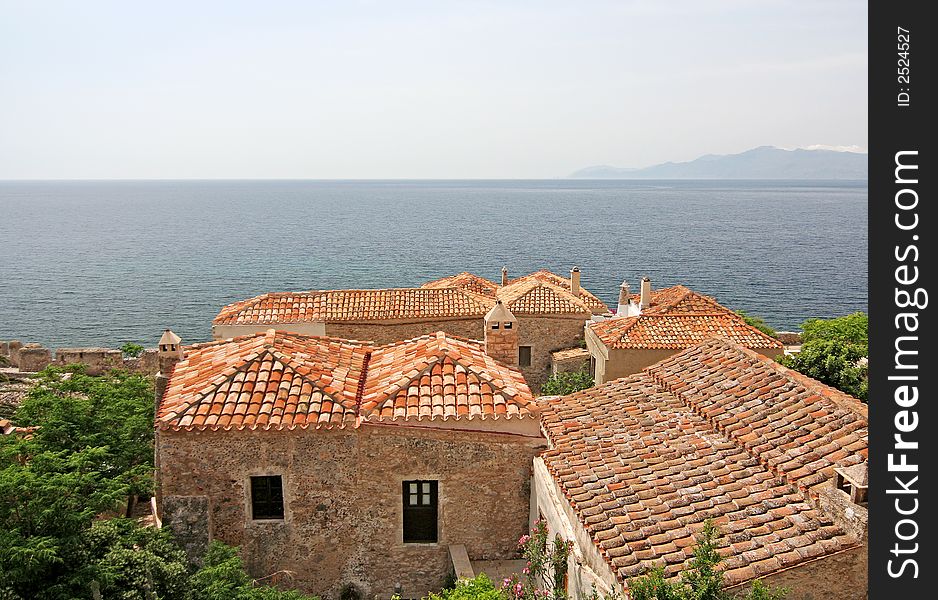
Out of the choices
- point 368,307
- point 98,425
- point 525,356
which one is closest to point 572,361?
point 525,356

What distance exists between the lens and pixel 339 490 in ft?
38.8

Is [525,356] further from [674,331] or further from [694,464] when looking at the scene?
[694,464]

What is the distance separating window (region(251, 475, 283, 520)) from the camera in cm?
1173

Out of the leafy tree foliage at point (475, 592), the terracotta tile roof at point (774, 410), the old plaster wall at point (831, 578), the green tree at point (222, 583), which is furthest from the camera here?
the terracotta tile roof at point (774, 410)

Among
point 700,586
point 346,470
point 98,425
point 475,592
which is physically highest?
point 98,425

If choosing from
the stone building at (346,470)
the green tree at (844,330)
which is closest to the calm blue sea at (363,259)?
the green tree at (844,330)

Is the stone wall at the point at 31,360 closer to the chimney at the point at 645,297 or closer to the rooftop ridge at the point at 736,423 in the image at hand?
the chimney at the point at 645,297

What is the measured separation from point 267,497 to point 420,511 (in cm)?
247

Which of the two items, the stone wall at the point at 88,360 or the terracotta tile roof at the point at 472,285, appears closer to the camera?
the terracotta tile roof at the point at 472,285

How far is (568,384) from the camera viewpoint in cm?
2278

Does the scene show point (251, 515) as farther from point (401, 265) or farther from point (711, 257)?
point (711, 257)

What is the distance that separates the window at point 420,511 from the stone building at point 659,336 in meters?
9.51

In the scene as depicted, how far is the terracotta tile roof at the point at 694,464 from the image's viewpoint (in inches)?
329

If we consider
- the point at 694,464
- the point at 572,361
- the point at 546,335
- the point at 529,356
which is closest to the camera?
the point at 694,464
